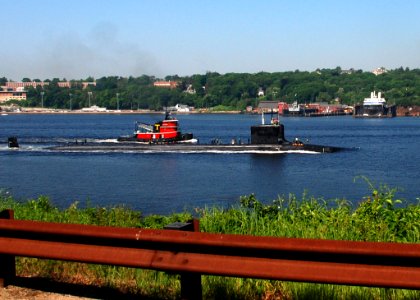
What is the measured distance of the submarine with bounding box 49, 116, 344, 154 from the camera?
270 feet

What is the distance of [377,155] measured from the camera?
3226 inches

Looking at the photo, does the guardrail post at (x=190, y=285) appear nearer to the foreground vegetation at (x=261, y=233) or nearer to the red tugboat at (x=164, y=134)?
the foreground vegetation at (x=261, y=233)

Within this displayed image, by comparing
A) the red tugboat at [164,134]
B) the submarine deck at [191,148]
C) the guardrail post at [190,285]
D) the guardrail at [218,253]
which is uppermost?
the guardrail at [218,253]

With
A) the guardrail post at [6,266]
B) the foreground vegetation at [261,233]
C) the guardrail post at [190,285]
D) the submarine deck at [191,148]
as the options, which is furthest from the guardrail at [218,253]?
the submarine deck at [191,148]

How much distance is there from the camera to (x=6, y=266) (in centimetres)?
782

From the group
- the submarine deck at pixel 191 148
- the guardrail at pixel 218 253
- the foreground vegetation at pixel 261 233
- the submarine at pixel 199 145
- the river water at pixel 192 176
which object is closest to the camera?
the guardrail at pixel 218 253

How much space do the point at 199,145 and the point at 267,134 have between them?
324 inches

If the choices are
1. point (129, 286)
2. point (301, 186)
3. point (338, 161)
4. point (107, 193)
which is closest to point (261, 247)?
point (129, 286)

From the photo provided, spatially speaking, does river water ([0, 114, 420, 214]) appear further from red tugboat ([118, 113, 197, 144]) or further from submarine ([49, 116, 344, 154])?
red tugboat ([118, 113, 197, 144])

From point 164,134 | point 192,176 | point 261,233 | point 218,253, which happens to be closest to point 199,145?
point 164,134

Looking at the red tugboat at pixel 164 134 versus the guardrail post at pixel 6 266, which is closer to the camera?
the guardrail post at pixel 6 266

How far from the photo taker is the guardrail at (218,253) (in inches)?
240

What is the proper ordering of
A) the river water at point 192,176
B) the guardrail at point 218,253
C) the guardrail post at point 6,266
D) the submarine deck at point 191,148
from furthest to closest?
1. the submarine deck at point 191,148
2. the river water at point 192,176
3. the guardrail post at point 6,266
4. the guardrail at point 218,253

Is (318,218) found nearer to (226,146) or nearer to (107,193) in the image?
(107,193)
